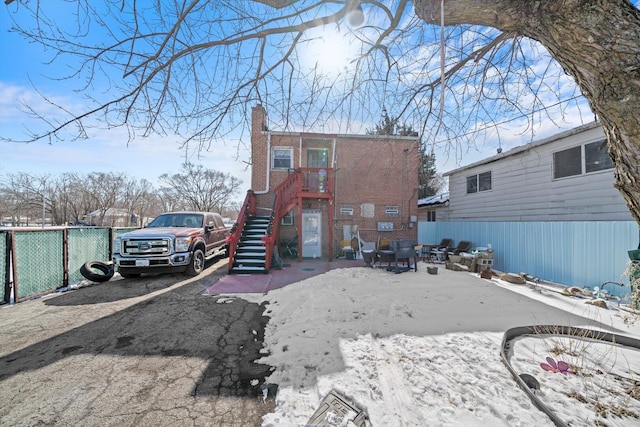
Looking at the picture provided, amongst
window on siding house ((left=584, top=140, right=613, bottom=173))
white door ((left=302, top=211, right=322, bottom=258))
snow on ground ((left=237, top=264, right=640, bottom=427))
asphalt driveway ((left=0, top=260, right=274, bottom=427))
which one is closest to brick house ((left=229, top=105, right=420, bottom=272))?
white door ((left=302, top=211, right=322, bottom=258))

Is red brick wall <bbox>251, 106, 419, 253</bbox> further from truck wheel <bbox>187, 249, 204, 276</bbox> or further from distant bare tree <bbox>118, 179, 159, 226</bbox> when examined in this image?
distant bare tree <bbox>118, 179, 159, 226</bbox>

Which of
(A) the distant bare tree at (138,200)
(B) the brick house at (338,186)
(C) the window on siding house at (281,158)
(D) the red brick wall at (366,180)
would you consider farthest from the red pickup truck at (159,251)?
(A) the distant bare tree at (138,200)

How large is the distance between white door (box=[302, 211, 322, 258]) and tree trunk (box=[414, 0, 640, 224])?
10039mm

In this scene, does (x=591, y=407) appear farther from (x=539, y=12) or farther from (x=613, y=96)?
(x=539, y=12)

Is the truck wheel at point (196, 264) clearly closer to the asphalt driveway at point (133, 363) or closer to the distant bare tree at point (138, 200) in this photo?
the asphalt driveway at point (133, 363)

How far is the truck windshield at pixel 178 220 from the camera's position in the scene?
8477 millimetres

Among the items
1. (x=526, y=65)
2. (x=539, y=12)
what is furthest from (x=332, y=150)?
(x=539, y=12)

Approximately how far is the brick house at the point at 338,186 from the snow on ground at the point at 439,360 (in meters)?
6.44

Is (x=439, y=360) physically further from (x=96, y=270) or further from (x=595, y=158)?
(x=96, y=270)

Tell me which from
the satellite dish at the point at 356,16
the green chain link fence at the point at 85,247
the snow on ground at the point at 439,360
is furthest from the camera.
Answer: the green chain link fence at the point at 85,247

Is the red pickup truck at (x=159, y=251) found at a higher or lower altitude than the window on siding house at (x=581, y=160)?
lower

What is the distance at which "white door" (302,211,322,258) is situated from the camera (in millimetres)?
11578

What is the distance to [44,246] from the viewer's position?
5953 millimetres

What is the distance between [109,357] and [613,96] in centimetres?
538
